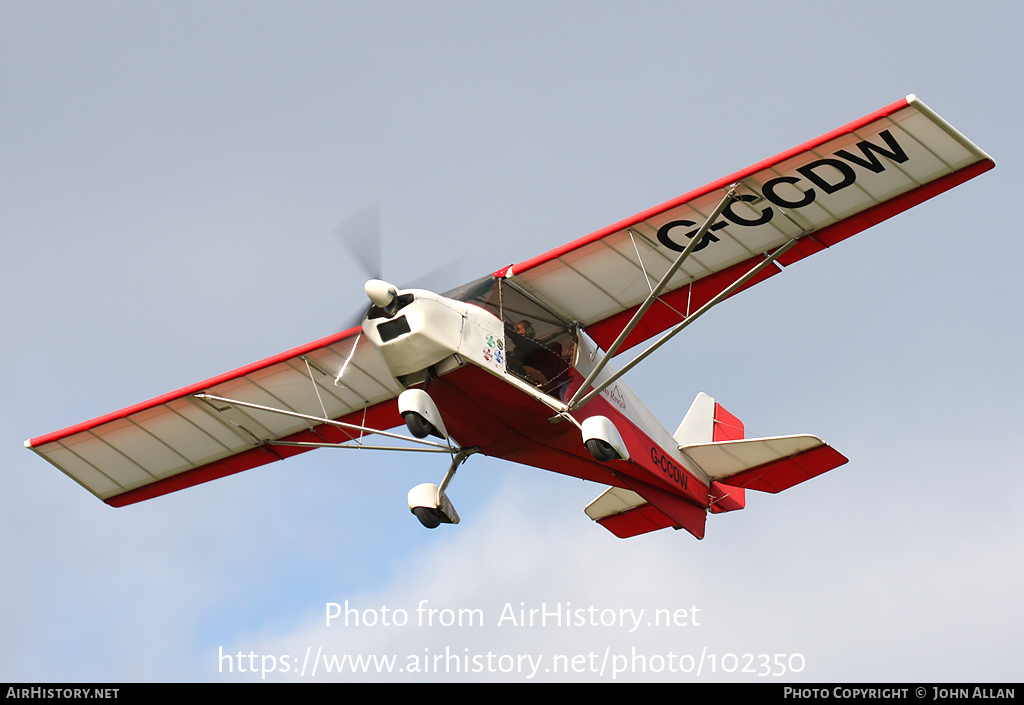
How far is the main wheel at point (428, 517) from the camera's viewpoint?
12.8m

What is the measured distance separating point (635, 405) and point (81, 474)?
24.8 ft

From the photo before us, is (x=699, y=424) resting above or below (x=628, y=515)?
above

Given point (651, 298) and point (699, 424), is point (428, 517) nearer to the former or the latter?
point (651, 298)

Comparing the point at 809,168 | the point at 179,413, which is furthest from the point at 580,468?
the point at 179,413

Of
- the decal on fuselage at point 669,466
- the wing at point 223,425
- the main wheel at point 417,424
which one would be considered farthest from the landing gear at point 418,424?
the decal on fuselage at point 669,466

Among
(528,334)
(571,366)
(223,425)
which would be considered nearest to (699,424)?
(571,366)

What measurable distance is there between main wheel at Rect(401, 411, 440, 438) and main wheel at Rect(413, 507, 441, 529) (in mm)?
1216

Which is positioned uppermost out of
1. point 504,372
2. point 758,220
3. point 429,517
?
point 758,220

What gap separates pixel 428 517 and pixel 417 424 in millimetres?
1478

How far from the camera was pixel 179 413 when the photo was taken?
15.6 meters

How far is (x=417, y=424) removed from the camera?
11781 millimetres

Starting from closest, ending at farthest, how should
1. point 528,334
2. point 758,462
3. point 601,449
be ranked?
point 601,449 → point 528,334 → point 758,462

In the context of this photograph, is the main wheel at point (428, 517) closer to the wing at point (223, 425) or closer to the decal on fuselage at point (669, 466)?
the wing at point (223, 425)
